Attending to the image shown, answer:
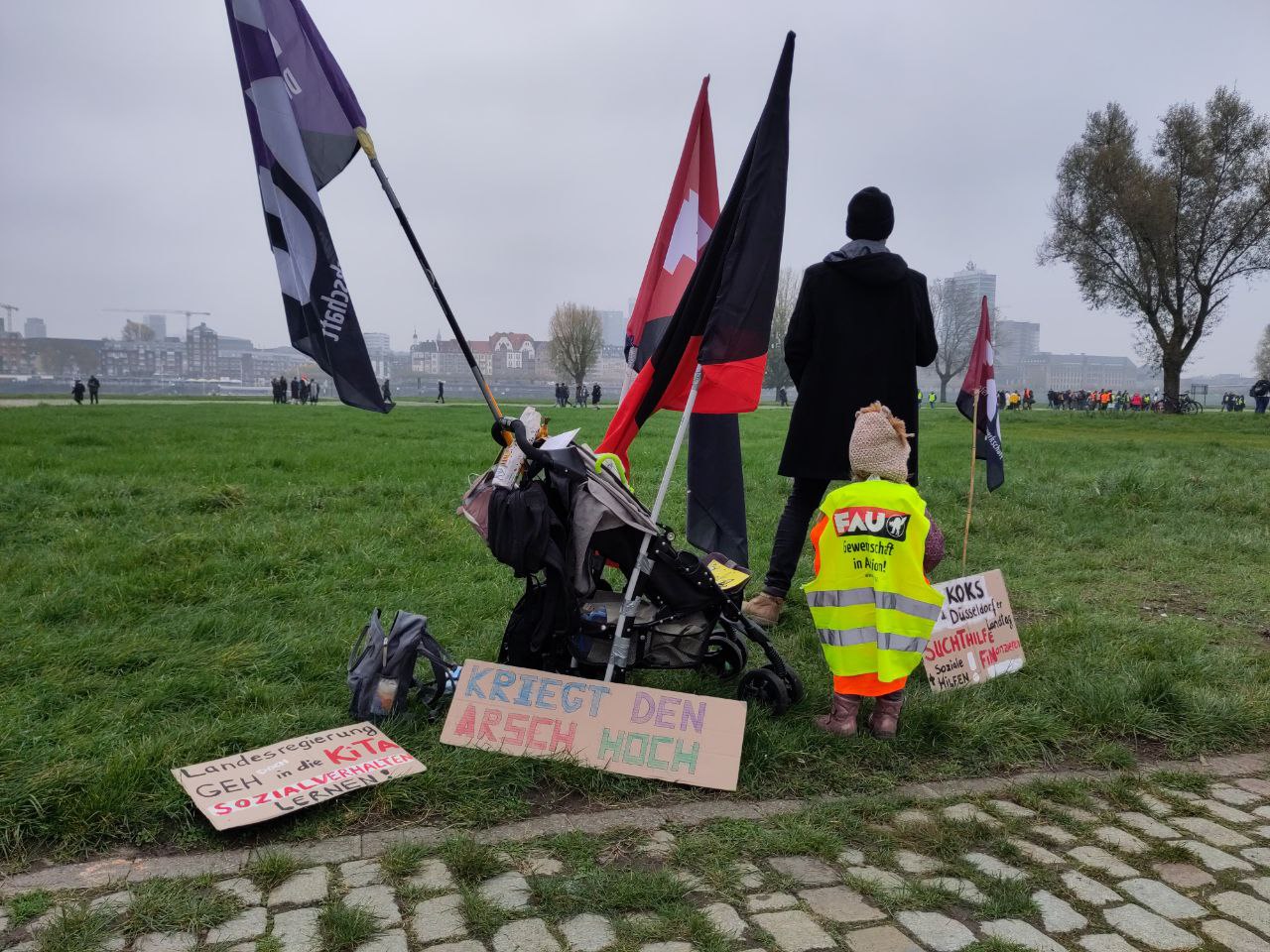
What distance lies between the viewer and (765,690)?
3.99m

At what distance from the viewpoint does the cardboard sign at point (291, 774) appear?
304 cm

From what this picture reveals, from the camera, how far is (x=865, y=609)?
3.75m

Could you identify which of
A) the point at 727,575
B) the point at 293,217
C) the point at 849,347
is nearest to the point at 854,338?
the point at 849,347

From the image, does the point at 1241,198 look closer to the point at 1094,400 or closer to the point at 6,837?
the point at 1094,400

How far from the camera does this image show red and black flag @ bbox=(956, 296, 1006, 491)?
645 centimetres

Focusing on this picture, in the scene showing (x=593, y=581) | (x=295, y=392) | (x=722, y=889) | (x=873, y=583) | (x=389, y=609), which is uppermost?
(x=295, y=392)

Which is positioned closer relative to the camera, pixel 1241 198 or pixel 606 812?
pixel 606 812

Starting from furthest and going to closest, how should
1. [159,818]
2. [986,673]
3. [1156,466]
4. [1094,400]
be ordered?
[1094,400], [1156,466], [986,673], [159,818]

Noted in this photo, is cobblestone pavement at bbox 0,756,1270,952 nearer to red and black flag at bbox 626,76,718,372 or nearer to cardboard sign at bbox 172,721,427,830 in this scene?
cardboard sign at bbox 172,721,427,830

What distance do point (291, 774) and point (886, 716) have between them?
2293 millimetres

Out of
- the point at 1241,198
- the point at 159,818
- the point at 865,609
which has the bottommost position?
the point at 159,818

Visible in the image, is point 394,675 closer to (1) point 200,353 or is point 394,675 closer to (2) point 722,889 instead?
(2) point 722,889

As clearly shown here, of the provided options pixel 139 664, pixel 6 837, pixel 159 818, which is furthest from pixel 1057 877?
pixel 139 664

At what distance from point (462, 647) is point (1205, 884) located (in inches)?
131
